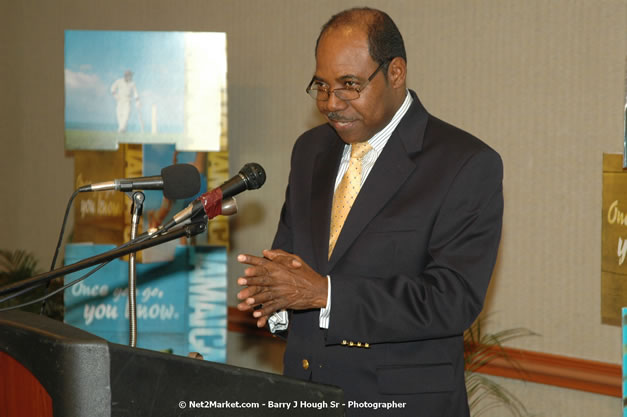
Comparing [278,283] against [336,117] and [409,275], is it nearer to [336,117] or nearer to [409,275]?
[409,275]

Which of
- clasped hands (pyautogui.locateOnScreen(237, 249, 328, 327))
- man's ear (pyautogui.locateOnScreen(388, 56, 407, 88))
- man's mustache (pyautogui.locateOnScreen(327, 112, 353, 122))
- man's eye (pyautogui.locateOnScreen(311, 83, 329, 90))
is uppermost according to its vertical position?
man's ear (pyautogui.locateOnScreen(388, 56, 407, 88))

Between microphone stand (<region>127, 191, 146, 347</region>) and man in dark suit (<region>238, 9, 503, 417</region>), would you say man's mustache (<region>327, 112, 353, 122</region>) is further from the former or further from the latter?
microphone stand (<region>127, 191, 146, 347</region>)

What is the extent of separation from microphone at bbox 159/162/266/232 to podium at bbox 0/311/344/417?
39 centimetres

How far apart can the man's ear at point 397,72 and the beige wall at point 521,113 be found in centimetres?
123

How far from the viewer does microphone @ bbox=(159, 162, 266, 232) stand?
5.43 feet

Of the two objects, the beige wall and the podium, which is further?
the beige wall

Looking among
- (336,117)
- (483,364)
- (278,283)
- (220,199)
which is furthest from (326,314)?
(483,364)

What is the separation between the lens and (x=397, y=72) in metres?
2.14

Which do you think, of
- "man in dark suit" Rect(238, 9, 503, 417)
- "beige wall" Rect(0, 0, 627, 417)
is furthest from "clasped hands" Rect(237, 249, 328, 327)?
"beige wall" Rect(0, 0, 627, 417)

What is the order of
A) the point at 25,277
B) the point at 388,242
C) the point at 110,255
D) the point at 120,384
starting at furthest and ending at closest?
1. the point at 25,277
2. the point at 388,242
3. the point at 110,255
4. the point at 120,384

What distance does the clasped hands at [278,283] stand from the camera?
1.71 metres

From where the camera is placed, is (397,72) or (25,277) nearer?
(397,72)

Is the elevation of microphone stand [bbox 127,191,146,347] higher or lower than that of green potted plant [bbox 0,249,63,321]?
higher

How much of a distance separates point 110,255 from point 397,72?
99 cm
